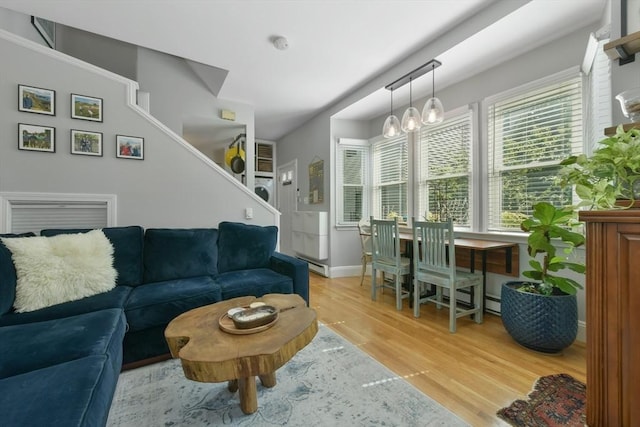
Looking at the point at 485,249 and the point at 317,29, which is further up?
the point at 317,29

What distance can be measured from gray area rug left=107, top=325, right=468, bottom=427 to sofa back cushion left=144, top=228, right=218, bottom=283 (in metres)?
0.76

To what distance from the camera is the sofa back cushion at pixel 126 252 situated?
2.27 metres

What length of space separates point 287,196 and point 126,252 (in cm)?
415

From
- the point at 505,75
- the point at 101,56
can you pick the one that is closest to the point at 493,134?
the point at 505,75

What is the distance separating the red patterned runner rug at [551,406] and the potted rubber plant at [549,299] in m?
0.35

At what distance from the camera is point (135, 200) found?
8.79 feet

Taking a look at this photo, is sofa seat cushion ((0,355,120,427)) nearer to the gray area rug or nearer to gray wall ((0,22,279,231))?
the gray area rug

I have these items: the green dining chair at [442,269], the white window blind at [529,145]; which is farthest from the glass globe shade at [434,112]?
the green dining chair at [442,269]

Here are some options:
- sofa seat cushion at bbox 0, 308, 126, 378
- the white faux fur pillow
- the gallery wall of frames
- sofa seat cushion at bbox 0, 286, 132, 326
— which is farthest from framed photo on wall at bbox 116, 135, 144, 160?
sofa seat cushion at bbox 0, 308, 126, 378

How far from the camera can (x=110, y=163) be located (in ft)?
8.45

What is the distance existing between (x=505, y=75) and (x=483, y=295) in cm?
235

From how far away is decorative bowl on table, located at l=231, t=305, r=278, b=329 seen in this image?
1.41 m

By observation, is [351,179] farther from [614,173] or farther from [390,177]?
[614,173]

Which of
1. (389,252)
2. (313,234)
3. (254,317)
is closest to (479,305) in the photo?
(389,252)
